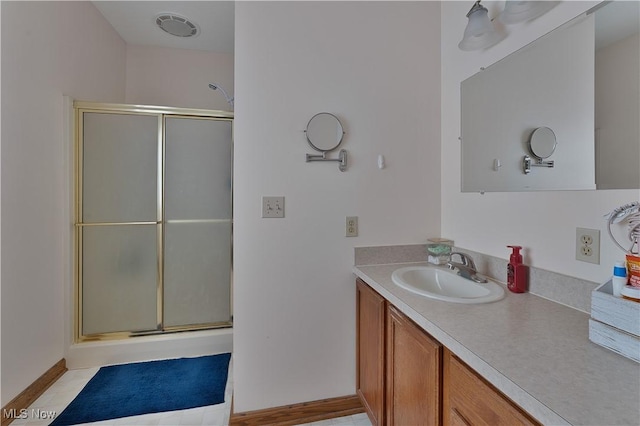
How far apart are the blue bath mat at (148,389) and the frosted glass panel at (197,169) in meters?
1.10

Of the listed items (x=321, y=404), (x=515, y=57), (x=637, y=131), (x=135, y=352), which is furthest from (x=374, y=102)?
(x=135, y=352)

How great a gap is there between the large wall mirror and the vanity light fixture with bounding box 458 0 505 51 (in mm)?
118

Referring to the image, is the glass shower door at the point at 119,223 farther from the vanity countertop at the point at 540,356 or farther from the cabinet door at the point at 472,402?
the cabinet door at the point at 472,402

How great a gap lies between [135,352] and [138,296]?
1.32ft

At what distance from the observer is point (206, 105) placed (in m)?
2.75

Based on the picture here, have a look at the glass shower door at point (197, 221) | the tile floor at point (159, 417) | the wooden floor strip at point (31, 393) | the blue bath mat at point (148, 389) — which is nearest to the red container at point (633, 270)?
the tile floor at point (159, 417)

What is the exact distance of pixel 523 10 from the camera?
3.68ft

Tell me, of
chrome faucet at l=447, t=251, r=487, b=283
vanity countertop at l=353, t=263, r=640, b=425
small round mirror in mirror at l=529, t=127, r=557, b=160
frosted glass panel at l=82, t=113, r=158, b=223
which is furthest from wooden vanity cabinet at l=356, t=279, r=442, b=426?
frosted glass panel at l=82, t=113, r=158, b=223

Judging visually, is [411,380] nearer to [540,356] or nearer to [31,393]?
[540,356]

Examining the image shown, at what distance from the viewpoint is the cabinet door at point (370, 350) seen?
1290mm

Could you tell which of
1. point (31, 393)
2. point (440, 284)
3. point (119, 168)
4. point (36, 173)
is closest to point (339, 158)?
point (440, 284)

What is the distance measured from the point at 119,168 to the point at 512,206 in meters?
2.54

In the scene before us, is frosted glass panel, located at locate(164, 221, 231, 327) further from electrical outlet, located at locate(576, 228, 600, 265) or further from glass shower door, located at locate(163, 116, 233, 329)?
electrical outlet, located at locate(576, 228, 600, 265)

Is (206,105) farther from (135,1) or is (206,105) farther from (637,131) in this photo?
(637,131)
